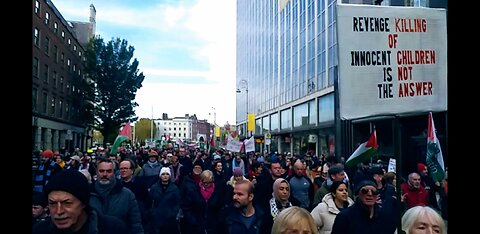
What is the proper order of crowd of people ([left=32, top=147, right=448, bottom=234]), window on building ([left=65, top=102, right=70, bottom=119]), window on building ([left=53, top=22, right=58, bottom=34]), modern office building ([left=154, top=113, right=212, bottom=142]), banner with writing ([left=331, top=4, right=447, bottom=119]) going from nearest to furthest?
crowd of people ([left=32, top=147, right=448, bottom=234]), banner with writing ([left=331, top=4, right=447, bottom=119]), window on building ([left=53, top=22, right=58, bottom=34]), window on building ([left=65, top=102, right=70, bottom=119]), modern office building ([left=154, top=113, right=212, bottom=142])

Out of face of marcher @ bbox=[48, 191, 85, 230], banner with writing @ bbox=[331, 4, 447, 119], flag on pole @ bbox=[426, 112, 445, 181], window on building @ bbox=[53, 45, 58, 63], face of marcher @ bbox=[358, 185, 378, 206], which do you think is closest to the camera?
face of marcher @ bbox=[48, 191, 85, 230]

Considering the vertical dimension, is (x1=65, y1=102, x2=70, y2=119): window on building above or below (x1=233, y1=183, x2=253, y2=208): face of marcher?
above

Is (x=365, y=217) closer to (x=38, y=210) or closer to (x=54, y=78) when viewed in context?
(x=38, y=210)

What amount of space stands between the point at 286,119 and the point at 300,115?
18.5 ft

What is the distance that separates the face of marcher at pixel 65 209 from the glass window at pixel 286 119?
39.0 metres

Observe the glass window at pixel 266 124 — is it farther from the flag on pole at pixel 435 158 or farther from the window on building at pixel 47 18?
the flag on pole at pixel 435 158

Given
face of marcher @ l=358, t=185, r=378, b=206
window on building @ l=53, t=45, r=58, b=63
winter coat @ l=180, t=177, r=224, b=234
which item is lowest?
winter coat @ l=180, t=177, r=224, b=234

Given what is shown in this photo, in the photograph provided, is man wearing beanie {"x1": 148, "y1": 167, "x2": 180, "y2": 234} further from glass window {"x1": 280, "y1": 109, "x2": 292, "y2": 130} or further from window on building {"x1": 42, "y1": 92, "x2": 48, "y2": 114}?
window on building {"x1": 42, "y1": 92, "x2": 48, "y2": 114}

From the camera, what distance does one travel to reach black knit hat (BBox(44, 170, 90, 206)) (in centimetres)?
326

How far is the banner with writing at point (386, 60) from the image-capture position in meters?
4.11

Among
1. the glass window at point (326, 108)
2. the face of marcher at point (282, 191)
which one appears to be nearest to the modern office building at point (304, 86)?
the glass window at point (326, 108)

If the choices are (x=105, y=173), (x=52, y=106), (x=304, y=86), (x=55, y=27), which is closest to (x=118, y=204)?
(x=105, y=173)

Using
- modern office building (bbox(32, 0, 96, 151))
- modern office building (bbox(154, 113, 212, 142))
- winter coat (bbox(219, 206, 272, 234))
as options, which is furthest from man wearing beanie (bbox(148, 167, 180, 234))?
modern office building (bbox(154, 113, 212, 142))

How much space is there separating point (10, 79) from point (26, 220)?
1.88 feet
